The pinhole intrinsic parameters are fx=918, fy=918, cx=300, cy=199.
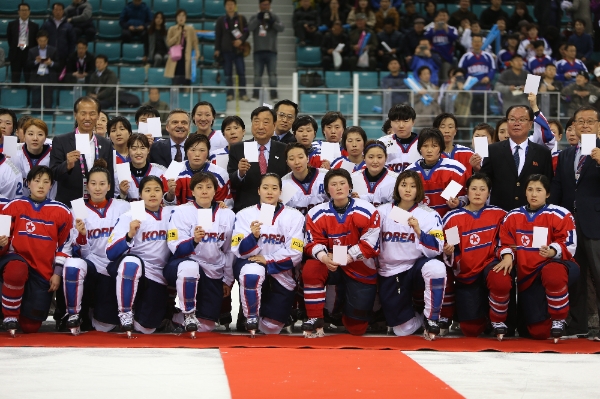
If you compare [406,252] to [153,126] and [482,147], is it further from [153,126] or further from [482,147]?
[153,126]

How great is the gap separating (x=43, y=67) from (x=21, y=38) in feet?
4.32

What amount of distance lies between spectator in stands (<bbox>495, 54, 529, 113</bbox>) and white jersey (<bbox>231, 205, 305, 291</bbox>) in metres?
5.56

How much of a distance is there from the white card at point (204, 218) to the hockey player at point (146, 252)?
0.43m

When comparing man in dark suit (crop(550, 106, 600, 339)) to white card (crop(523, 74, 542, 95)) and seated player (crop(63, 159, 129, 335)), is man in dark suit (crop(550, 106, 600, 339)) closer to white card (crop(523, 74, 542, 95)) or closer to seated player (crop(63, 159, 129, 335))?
white card (crop(523, 74, 542, 95))

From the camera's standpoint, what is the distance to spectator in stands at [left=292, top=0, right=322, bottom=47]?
14.9 m

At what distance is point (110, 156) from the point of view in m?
7.76

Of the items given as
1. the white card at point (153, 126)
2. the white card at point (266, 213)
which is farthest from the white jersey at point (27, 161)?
the white card at point (266, 213)

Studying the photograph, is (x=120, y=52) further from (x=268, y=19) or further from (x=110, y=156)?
(x=110, y=156)

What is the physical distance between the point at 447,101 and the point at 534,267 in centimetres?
523

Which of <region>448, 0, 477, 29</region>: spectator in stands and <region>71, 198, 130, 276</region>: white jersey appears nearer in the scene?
<region>71, 198, 130, 276</region>: white jersey

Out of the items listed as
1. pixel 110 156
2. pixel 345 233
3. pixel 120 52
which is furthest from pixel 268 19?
pixel 345 233

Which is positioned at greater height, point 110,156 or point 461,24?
point 461,24

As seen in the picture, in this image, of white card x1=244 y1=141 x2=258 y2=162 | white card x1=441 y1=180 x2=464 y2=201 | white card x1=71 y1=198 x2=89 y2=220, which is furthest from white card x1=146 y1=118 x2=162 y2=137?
white card x1=441 y1=180 x2=464 y2=201

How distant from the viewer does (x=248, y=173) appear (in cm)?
769
